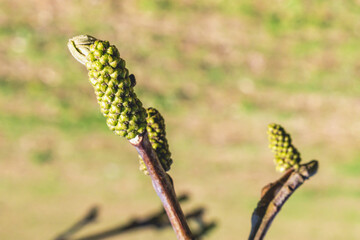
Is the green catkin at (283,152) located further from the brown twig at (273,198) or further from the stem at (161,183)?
the stem at (161,183)

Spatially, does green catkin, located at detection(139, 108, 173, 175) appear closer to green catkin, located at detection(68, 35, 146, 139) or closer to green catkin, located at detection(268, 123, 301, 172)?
green catkin, located at detection(68, 35, 146, 139)

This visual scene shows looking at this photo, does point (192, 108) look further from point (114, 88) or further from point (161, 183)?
point (114, 88)

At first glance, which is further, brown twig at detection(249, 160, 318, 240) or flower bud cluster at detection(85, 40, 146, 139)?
brown twig at detection(249, 160, 318, 240)

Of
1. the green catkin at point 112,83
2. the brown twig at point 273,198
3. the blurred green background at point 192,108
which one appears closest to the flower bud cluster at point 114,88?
the green catkin at point 112,83

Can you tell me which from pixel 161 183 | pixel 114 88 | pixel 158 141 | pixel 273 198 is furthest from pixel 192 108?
pixel 114 88

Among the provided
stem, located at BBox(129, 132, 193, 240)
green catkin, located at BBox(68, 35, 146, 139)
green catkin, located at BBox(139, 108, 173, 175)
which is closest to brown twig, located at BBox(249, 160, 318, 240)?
stem, located at BBox(129, 132, 193, 240)

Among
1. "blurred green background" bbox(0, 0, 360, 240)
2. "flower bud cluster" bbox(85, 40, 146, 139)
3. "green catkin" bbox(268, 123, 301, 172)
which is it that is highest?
"blurred green background" bbox(0, 0, 360, 240)

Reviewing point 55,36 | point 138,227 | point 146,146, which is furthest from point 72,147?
point 146,146
